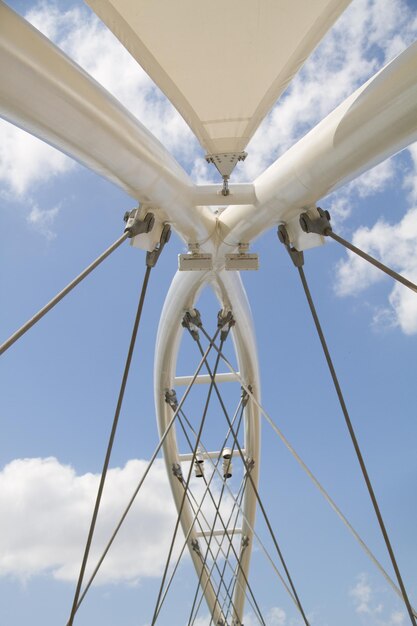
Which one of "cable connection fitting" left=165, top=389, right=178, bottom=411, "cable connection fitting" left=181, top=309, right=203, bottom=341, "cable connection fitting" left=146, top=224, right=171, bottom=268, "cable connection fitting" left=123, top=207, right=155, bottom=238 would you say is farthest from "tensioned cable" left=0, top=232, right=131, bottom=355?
"cable connection fitting" left=165, top=389, right=178, bottom=411

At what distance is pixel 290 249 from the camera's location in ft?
20.7

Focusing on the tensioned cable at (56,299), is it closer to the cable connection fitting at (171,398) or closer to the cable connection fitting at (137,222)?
the cable connection fitting at (137,222)

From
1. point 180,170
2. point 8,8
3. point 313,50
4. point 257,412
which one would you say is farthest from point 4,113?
point 257,412

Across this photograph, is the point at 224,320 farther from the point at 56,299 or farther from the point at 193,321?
the point at 56,299

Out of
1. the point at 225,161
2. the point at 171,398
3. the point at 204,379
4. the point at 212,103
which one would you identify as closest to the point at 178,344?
the point at 171,398

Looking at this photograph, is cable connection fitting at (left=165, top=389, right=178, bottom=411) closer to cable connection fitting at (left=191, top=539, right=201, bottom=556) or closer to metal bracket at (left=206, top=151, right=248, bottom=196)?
cable connection fitting at (left=191, top=539, right=201, bottom=556)

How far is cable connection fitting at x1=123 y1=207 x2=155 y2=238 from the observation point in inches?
232

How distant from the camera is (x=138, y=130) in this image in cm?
518

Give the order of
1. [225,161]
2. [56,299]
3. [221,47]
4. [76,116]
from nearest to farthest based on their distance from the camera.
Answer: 1. [76,116]
2. [56,299]
3. [221,47]
4. [225,161]

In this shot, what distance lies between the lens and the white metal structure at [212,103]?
4.21m

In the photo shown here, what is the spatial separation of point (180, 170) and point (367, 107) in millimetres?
2304

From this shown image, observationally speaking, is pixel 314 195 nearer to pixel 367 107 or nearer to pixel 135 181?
pixel 367 107

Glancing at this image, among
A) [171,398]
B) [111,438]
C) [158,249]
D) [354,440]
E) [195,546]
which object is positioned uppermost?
[171,398]

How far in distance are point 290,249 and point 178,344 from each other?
6.13 metres
